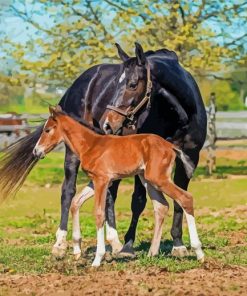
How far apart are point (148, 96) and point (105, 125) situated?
58cm

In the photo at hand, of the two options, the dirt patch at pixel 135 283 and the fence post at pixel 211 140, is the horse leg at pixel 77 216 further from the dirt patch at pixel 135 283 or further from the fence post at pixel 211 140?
the fence post at pixel 211 140

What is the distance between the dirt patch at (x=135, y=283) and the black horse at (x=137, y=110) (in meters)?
1.61

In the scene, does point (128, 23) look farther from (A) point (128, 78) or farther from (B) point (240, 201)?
(A) point (128, 78)

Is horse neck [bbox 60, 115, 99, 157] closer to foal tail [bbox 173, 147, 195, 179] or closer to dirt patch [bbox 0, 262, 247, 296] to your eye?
foal tail [bbox 173, 147, 195, 179]

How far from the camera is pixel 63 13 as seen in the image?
977 inches

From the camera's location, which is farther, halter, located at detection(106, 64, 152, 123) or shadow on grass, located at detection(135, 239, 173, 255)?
shadow on grass, located at detection(135, 239, 173, 255)

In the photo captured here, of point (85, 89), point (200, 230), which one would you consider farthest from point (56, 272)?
point (200, 230)

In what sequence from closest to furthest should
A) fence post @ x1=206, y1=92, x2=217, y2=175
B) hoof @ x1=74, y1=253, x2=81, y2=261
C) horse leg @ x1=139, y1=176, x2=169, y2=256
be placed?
hoof @ x1=74, y1=253, x2=81, y2=261, horse leg @ x1=139, y1=176, x2=169, y2=256, fence post @ x1=206, y1=92, x2=217, y2=175

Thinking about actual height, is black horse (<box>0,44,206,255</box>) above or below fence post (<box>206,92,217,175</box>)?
above

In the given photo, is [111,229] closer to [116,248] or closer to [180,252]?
[116,248]

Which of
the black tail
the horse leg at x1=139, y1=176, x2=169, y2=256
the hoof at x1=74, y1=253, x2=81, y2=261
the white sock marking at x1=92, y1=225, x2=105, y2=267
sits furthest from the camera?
the black tail

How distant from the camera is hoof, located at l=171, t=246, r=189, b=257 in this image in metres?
9.50

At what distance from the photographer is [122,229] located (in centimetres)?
1277

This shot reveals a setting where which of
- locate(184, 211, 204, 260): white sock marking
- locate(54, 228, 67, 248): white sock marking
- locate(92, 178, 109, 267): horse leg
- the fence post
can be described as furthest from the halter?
the fence post
